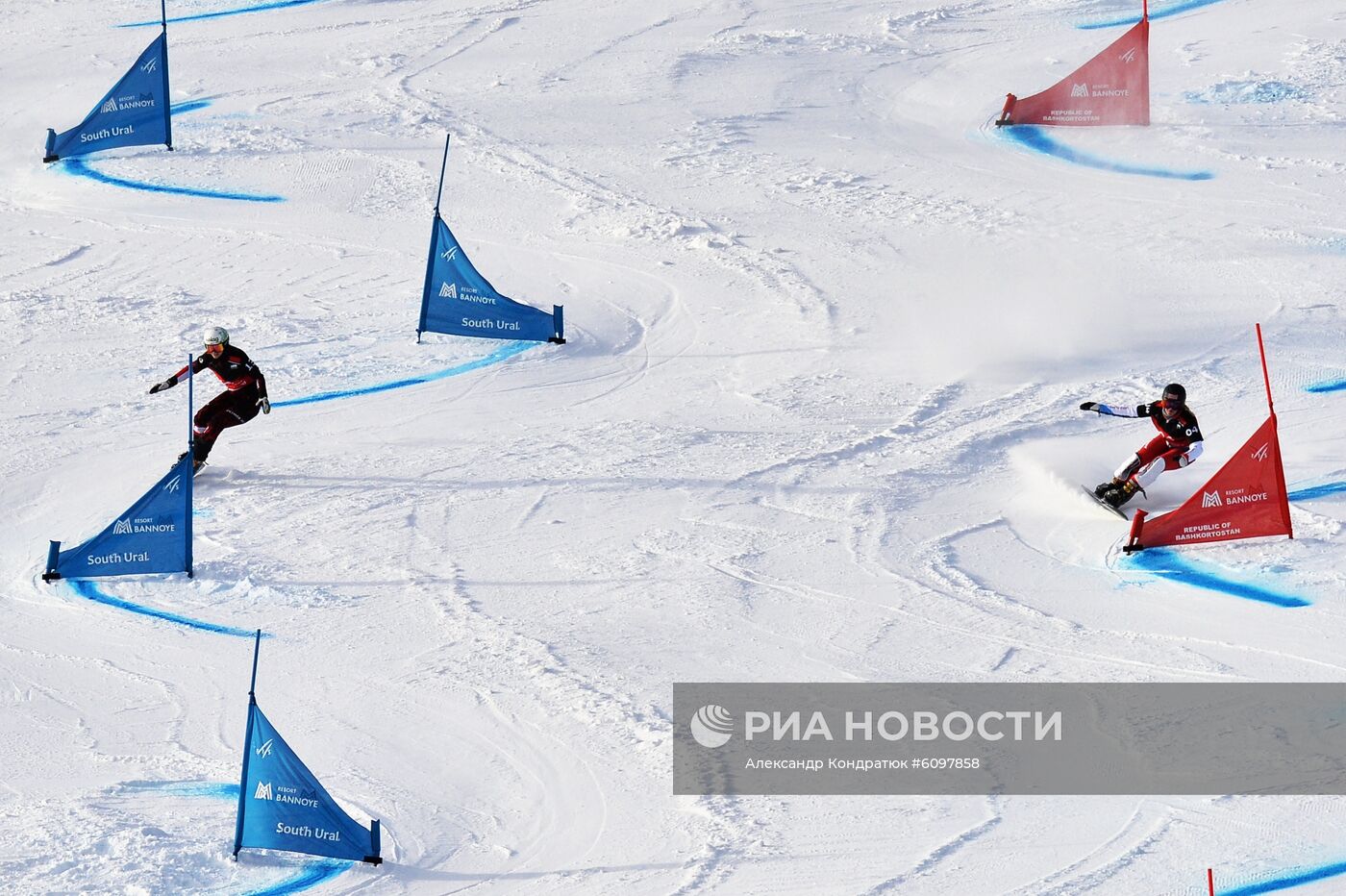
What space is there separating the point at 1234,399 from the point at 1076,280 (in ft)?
7.04

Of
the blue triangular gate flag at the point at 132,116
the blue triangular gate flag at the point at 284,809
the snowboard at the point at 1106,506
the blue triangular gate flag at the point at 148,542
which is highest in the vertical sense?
the blue triangular gate flag at the point at 132,116

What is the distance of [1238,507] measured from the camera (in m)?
10.1

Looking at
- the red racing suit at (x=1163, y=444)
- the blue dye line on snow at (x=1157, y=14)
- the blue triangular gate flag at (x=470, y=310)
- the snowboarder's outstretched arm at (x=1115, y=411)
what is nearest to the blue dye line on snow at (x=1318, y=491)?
the red racing suit at (x=1163, y=444)

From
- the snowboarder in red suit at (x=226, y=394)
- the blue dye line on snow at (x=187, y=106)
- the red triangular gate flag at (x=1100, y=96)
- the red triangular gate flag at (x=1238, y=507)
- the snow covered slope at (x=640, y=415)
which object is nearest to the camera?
the snow covered slope at (x=640, y=415)

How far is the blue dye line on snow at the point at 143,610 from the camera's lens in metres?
9.57

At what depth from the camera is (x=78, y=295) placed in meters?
14.2

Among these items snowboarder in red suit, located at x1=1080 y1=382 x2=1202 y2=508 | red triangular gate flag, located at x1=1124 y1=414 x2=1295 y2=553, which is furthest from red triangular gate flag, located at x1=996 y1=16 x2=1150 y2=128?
red triangular gate flag, located at x1=1124 y1=414 x2=1295 y2=553

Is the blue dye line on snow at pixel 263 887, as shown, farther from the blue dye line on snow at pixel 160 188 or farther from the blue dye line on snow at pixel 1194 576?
the blue dye line on snow at pixel 160 188

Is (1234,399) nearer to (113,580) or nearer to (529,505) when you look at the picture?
(529,505)

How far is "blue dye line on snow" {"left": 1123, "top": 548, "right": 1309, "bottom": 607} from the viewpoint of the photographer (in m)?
9.58

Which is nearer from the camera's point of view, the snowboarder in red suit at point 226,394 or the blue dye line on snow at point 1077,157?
the snowboarder in red suit at point 226,394

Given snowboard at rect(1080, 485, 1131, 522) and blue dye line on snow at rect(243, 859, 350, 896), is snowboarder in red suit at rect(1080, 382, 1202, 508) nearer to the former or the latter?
snowboard at rect(1080, 485, 1131, 522)

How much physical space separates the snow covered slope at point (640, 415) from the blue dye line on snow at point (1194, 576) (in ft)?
0.31

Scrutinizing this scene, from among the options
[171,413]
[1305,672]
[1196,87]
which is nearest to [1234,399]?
[1305,672]
